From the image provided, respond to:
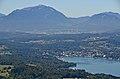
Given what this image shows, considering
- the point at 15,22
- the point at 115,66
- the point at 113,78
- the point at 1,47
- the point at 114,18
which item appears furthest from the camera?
the point at 114,18

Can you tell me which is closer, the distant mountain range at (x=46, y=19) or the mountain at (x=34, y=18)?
the mountain at (x=34, y=18)

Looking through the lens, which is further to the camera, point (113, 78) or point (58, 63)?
point (58, 63)

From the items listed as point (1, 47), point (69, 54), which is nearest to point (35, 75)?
point (69, 54)

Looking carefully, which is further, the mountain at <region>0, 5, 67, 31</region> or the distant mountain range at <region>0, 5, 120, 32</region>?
the distant mountain range at <region>0, 5, 120, 32</region>

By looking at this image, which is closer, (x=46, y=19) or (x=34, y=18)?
(x=46, y=19)

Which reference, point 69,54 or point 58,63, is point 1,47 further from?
point 58,63

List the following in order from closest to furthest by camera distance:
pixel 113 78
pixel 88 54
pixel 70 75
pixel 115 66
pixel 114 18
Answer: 1. pixel 113 78
2. pixel 70 75
3. pixel 115 66
4. pixel 88 54
5. pixel 114 18

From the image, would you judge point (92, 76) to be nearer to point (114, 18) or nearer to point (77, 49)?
point (77, 49)

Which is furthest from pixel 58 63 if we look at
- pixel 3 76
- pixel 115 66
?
pixel 3 76

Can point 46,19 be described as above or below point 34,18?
below
